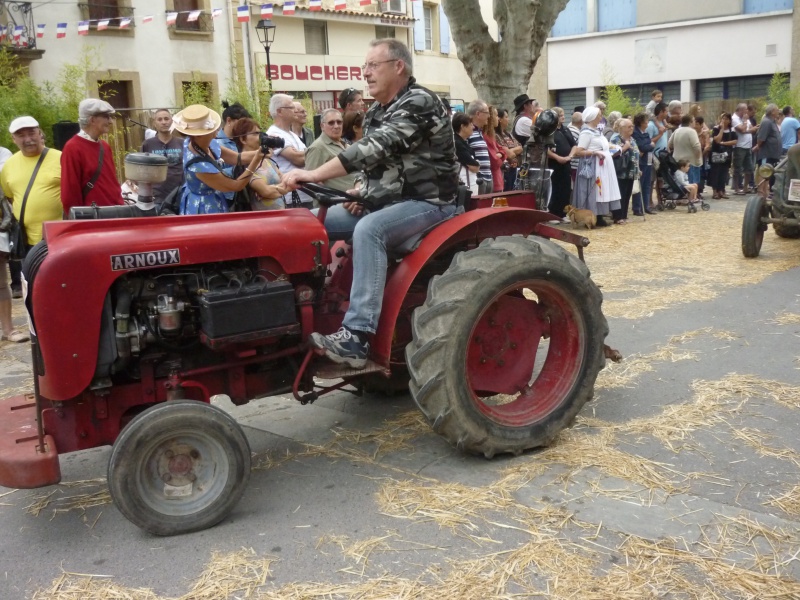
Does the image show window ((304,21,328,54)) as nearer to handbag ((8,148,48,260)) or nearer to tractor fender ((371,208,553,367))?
handbag ((8,148,48,260))

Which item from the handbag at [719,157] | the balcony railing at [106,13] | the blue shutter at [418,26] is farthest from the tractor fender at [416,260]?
the blue shutter at [418,26]

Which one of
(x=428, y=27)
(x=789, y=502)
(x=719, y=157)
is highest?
(x=428, y=27)

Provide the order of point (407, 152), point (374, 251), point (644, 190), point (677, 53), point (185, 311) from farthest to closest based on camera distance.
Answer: point (677, 53), point (644, 190), point (407, 152), point (374, 251), point (185, 311)

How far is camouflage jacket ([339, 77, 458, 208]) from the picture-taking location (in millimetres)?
3787

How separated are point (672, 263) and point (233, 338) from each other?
7049 mm

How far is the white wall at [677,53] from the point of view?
30.0 m

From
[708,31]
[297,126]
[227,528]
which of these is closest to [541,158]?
[227,528]

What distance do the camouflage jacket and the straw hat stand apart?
2.76 feet

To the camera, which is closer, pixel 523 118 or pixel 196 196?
pixel 196 196

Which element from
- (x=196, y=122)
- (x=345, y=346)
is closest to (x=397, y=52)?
(x=196, y=122)

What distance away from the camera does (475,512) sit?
3439 mm

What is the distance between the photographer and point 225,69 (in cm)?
2491

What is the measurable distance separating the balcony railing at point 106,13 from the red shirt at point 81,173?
Result: 665 inches

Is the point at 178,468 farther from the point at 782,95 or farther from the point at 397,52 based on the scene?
the point at 782,95
